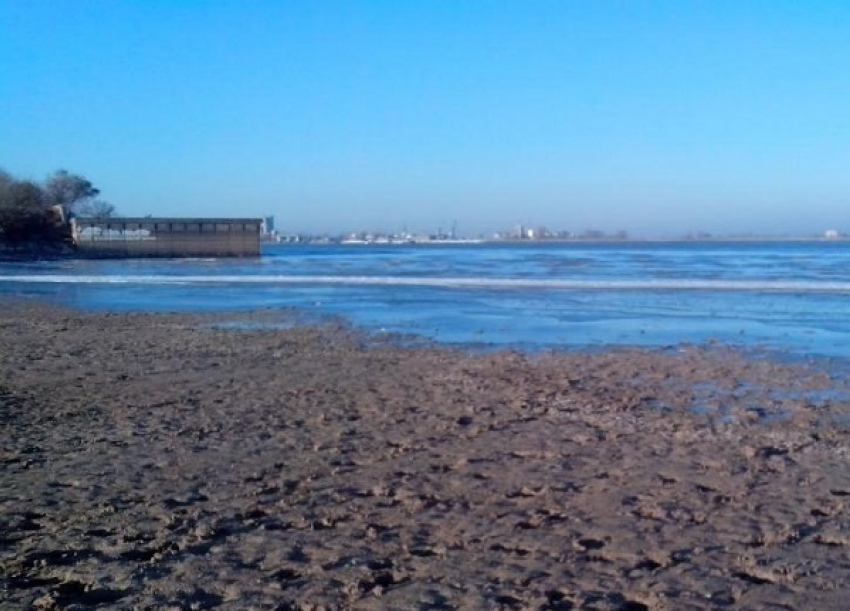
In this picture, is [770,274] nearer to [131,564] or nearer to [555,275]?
[555,275]

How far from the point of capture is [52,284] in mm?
37062

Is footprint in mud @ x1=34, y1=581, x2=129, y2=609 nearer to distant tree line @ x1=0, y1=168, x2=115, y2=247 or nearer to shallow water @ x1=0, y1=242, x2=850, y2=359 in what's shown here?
shallow water @ x1=0, y1=242, x2=850, y2=359

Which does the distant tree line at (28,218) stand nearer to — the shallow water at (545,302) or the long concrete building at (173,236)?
the long concrete building at (173,236)

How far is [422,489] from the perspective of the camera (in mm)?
6742

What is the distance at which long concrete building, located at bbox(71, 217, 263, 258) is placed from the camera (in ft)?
258

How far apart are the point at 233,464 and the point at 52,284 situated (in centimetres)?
3306

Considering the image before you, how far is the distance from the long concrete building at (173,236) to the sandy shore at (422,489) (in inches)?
2736

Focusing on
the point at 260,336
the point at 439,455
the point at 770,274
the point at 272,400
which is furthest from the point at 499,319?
the point at 770,274

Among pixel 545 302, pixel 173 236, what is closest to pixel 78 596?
pixel 545 302

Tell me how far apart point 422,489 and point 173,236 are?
78.4 meters

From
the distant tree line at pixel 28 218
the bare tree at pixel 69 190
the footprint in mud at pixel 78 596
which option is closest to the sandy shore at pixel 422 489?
the footprint in mud at pixel 78 596

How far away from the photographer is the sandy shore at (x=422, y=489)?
4859mm

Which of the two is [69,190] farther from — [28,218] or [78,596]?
[78,596]

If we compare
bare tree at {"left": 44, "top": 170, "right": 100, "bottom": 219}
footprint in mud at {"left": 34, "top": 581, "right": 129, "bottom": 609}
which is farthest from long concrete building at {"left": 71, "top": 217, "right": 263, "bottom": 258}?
footprint in mud at {"left": 34, "top": 581, "right": 129, "bottom": 609}
